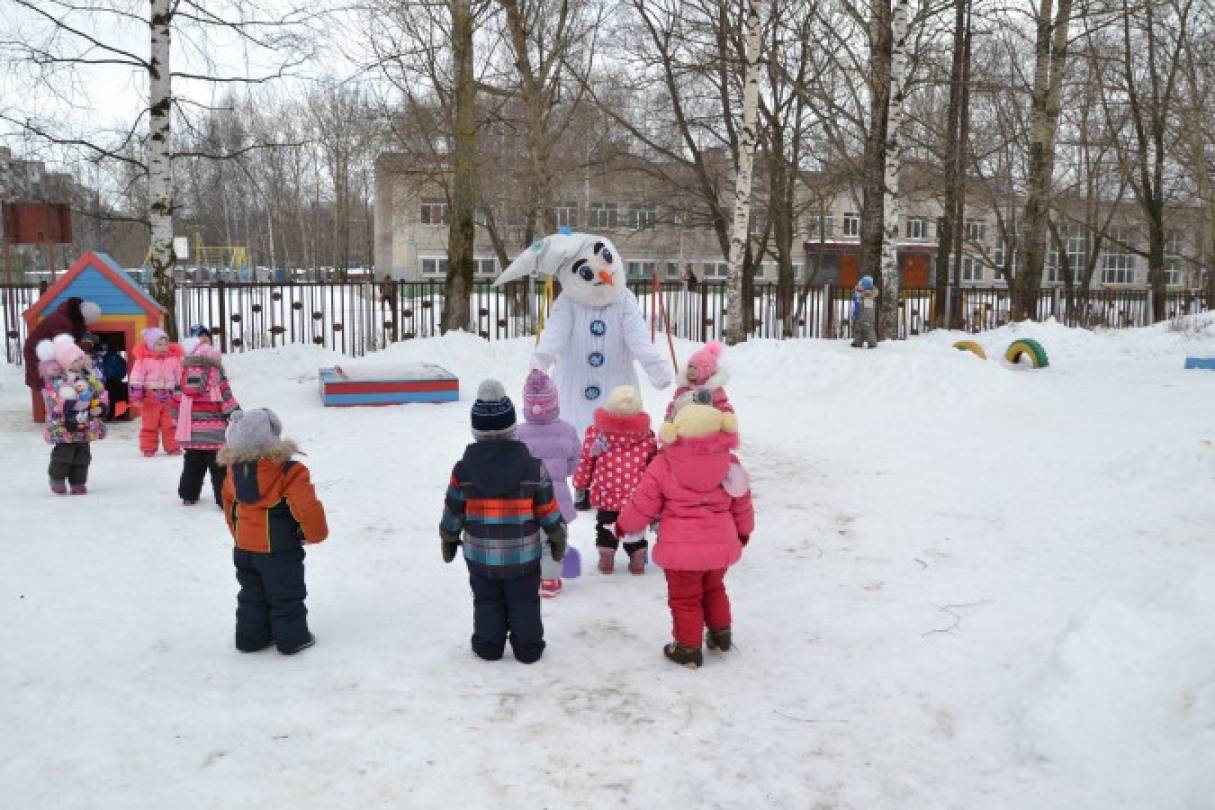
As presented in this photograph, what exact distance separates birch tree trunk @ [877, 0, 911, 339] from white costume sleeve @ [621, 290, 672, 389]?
9734 mm

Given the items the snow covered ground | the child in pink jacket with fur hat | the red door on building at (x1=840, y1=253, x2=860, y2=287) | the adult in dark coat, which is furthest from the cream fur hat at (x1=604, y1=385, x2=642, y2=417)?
the red door on building at (x1=840, y1=253, x2=860, y2=287)

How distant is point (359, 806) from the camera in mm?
3215

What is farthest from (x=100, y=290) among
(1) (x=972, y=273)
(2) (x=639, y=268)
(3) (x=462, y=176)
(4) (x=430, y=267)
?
(1) (x=972, y=273)

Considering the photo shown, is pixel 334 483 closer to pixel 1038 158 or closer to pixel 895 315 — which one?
pixel 895 315

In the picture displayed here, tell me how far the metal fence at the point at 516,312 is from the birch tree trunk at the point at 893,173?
2.61 metres

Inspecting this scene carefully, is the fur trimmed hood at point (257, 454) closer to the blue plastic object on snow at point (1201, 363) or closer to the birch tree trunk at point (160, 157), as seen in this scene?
the birch tree trunk at point (160, 157)

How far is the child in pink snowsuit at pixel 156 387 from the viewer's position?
8.73 m

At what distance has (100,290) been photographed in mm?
11211

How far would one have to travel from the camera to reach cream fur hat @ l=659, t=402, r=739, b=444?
14.0 ft

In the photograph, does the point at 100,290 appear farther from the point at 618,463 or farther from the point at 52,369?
the point at 618,463

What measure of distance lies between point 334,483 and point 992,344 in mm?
13300

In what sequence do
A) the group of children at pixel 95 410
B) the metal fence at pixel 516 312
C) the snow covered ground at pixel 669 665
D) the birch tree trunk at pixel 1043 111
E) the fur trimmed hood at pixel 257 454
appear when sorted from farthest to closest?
the birch tree trunk at pixel 1043 111, the metal fence at pixel 516 312, the group of children at pixel 95 410, the fur trimmed hood at pixel 257 454, the snow covered ground at pixel 669 665

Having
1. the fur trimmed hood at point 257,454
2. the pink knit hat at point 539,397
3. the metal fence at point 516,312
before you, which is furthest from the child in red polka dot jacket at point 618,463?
the metal fence at point 516,312

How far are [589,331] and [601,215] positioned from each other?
137 ft
